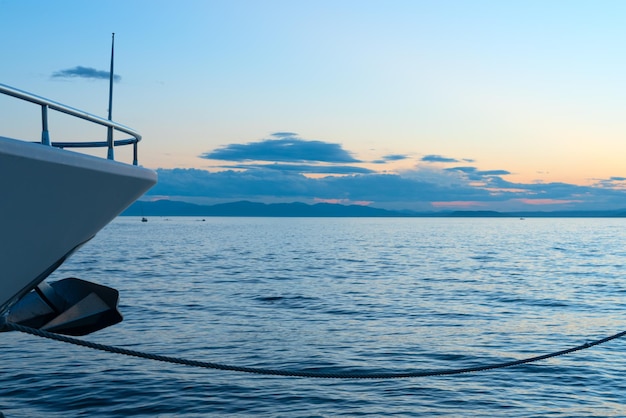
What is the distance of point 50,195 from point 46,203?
0.10 m

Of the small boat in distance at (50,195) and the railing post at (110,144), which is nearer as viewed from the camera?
the small boat in distance at (50,195)

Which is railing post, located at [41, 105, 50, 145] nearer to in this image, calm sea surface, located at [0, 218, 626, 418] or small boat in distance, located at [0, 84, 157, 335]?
small boat in distance, located at [0, 84, 157, 335]

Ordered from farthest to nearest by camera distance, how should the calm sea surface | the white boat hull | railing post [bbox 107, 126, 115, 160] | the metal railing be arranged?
the calm sea surface < railing post [bbox 107, 126, 115, 160] < the metal railing < the white boat hull

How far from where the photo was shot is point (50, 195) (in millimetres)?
6301

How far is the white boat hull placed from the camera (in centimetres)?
575

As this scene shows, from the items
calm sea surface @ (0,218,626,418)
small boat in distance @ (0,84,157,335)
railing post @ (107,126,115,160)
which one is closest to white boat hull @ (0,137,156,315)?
small boat in distance @ (0,84,157,335)

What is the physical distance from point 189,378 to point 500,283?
71.0 ft

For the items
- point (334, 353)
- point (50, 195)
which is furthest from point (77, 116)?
point (334, 353)

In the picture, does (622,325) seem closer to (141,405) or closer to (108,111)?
(141,405)

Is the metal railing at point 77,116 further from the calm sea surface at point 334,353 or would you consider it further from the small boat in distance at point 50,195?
the calm sea surface at point 334,353

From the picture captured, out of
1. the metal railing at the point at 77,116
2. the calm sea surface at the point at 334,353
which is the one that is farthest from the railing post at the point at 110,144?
the calm sea surface at the point at 334,353

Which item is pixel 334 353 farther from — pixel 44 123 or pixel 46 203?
pixel 44 123

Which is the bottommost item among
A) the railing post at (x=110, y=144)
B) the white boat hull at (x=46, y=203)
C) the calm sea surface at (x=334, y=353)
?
the calm sea surface at (x=334, y=353)

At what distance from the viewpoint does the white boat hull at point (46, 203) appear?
5754 millimetres
